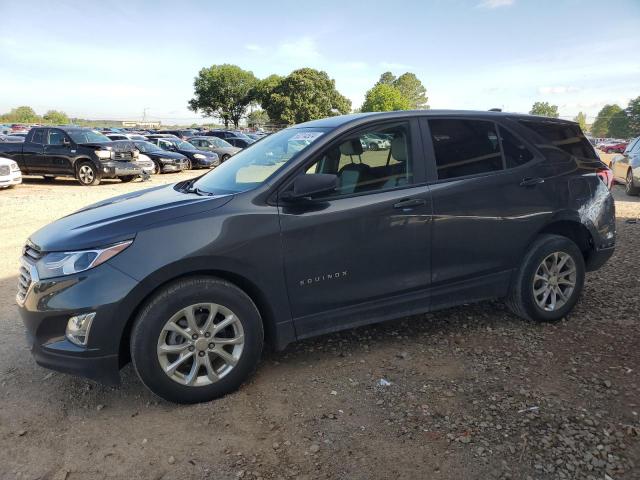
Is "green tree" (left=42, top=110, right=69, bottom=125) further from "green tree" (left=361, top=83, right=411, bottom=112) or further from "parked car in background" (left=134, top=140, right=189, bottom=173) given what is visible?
"parked car in background" (left=134, top=140, right=189, bottom=173)

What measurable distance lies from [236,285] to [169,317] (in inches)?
A: 17.7

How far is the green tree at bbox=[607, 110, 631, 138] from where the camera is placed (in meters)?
93.7

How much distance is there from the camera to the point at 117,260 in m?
2.64

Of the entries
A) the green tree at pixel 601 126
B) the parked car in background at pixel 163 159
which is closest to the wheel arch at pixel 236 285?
the parked car in background at pixel 163 159

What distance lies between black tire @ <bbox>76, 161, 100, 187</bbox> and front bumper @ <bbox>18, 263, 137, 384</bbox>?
13.0 m

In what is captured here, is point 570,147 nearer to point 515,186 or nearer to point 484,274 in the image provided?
point 515,186

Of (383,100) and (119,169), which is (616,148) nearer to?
(119,169)

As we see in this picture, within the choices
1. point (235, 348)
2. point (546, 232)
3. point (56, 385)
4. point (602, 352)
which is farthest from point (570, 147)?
point (56, 385)

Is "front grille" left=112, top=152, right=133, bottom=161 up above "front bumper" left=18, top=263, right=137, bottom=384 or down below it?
above

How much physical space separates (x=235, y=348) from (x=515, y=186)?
2423 mm

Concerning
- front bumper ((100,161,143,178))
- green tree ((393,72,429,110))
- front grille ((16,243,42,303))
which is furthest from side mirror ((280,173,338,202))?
green tree ((393,72,429,110))

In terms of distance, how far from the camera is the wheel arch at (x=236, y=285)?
8.91 ft

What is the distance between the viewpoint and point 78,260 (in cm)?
265

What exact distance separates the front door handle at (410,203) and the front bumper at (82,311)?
1760 millimetres
